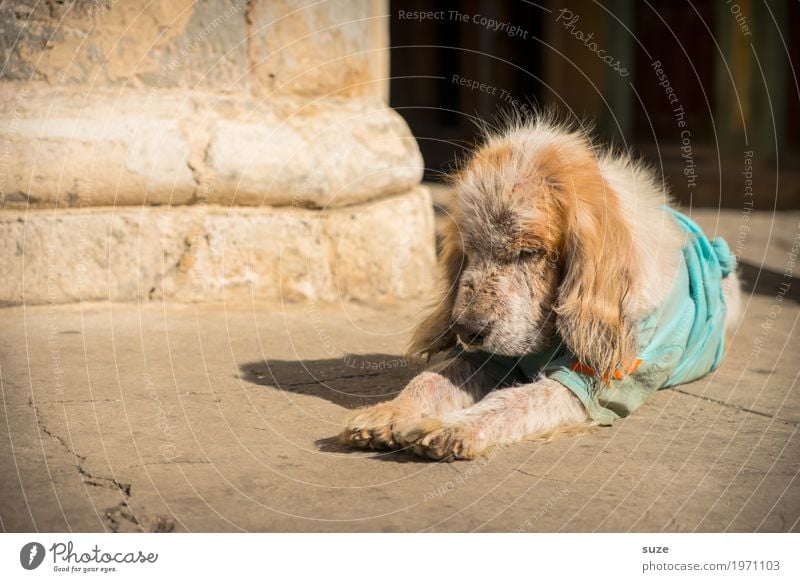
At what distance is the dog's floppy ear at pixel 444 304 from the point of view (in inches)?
179

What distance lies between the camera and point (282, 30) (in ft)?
21.1

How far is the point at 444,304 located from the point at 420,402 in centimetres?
57

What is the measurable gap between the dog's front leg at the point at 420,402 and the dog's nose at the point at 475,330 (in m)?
0.31

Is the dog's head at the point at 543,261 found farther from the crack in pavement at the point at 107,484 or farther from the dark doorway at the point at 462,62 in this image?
the dark doorway at the point at 462,62

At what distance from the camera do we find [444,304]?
15.1 feet

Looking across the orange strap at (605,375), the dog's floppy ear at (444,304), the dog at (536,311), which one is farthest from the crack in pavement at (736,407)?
the dog's floppy ear at (444,304)

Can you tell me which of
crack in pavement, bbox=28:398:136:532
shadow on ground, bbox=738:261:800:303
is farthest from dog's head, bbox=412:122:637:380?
shadow on ground, bbox=738:261:800:303

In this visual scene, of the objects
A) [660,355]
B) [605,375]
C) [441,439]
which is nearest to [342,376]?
[441,439]

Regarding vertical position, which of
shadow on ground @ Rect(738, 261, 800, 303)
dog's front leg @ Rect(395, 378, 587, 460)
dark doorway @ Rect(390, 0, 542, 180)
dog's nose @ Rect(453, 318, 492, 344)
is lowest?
dog's front leg @ Rect(395, 378, 587, 460)

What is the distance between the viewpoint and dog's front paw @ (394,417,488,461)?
12.6 feet

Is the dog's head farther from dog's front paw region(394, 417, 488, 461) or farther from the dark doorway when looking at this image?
the dark doorway

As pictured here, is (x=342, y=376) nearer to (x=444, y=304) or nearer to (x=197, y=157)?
(x=444, y=304)

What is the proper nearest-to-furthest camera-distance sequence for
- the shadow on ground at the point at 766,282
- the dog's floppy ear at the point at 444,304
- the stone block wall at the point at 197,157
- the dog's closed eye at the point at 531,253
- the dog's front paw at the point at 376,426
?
1. the dog's front paw at the point at 376,426
2. the dog's closed eye at the point at 531,253
3. the dog's floppy ear at the point at 444,304
4. the stone block wall at the point at 197,157
5. the shadow on ground at the point at 766,282

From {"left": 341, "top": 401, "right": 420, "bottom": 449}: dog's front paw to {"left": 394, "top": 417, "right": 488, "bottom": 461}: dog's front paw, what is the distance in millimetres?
55
